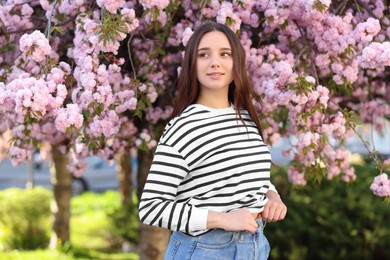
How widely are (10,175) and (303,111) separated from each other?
20.5m

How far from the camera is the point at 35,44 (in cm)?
296

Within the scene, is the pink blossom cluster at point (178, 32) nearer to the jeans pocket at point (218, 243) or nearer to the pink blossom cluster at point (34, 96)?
the pink blossom cluster at point (34, 96)

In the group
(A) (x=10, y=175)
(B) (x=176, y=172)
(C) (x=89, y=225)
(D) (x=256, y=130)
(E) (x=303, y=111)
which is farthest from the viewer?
(A) (x=10, y=175)

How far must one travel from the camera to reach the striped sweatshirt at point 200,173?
2279 millimetres

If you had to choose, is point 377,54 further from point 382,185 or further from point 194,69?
point 194,69

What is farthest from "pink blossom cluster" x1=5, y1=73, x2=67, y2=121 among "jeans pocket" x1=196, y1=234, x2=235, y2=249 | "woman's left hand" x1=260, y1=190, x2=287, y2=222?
"woman's left hand" x1=260, y1=190, x2=287, y2=222

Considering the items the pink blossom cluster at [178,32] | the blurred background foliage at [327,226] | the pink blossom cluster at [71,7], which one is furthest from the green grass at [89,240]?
the pink blossom cluster at [71,7]

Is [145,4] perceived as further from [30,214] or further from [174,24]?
[30,214]

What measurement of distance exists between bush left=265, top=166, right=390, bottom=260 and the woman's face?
178 inches

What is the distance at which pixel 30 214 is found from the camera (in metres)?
8.48

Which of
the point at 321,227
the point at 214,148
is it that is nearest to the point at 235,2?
the point at 214,148

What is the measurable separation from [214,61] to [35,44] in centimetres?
99

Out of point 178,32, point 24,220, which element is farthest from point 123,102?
point 24,220

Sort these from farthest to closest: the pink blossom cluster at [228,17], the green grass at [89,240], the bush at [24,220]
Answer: the bush at [24,220], the green grass at [89,240], the pink blossom cluster at [228,17]
